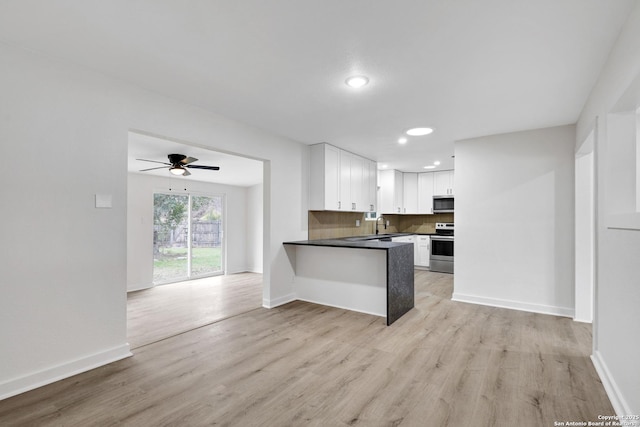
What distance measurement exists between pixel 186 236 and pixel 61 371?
4.71 m

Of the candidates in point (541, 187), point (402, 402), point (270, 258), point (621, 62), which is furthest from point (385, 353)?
point (541, 187)

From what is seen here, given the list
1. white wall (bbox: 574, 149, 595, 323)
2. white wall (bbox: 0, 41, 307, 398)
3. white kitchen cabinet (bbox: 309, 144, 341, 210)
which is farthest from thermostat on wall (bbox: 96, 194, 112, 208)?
white wall (bbox: 574, 149, 595, 323)

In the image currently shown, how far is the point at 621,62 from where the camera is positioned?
192 centimetres

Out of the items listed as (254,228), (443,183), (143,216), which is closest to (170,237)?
(143,216)

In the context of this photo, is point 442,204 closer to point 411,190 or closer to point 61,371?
point 411,190

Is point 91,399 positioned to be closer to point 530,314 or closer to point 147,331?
point 147,331

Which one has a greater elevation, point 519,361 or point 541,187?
point 541,187

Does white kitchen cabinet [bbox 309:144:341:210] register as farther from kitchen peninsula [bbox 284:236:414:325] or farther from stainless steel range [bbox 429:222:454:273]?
stainless steel range [bbox 429:222:454:273]

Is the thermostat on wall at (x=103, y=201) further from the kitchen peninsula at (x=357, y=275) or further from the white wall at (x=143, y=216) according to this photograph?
the white wall at (x=143, y=216)

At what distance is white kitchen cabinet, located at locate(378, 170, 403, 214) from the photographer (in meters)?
7.29

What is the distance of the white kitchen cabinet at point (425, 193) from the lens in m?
7.52

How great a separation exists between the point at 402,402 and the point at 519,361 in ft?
4.27

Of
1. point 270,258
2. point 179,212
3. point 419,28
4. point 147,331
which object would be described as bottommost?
point 147,331

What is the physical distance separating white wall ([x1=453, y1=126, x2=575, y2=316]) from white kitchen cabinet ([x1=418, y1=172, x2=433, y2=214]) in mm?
3000
